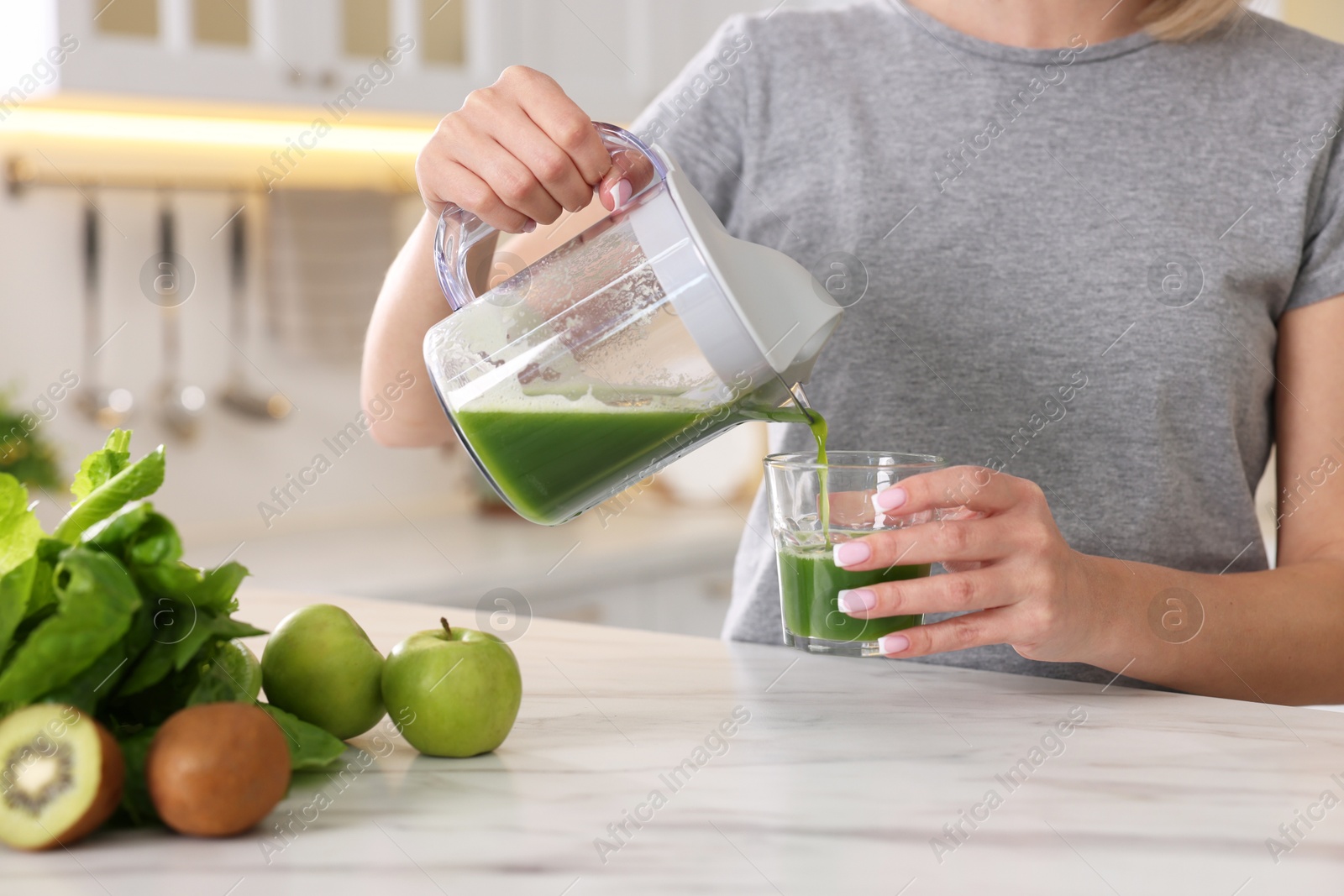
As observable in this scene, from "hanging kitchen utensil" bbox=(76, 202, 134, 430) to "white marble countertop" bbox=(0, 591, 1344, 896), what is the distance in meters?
1.67

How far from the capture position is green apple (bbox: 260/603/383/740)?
2.55 ft

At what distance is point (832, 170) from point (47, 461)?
147 cm

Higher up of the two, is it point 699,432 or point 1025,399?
point 699,432

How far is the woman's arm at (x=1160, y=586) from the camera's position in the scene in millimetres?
841

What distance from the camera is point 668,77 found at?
8.96 ft

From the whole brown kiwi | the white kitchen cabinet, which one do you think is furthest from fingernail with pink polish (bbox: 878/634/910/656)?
the white kitchen cabinet

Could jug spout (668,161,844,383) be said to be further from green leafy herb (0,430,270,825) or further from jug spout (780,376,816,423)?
green leafy herb (0,430,270,825)

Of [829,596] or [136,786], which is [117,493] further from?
[829,596]

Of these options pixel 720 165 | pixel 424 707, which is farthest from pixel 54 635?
pixel 720 165

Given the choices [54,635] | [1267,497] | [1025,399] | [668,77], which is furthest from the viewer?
[1267,497]

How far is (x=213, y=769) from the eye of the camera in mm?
620

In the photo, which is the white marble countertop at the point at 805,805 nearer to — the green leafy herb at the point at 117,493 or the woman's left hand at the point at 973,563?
the woman's left hand at the point at 973,563

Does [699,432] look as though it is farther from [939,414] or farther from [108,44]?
[108,44]

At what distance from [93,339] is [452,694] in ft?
6.11
